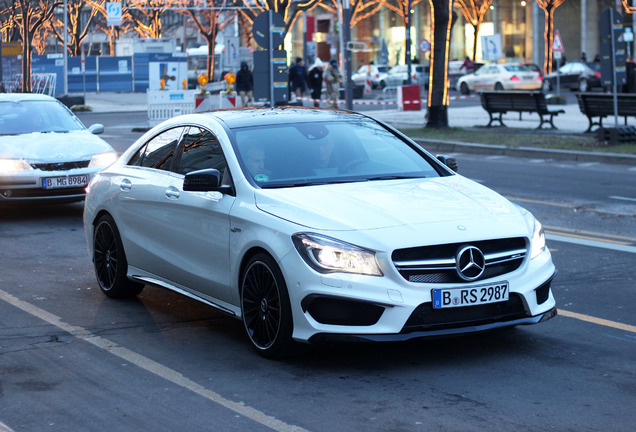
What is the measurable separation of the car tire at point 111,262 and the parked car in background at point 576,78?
4559cm

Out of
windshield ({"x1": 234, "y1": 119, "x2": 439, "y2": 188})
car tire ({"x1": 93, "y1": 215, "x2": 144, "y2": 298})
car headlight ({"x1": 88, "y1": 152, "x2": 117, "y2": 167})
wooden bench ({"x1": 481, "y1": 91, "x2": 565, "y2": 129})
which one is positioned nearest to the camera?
windshield ({"x1": 234, "y1": 119, "x2": 439, "y2": 188})

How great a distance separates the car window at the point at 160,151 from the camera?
24.8 ft

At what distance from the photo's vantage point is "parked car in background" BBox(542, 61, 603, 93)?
51531mm

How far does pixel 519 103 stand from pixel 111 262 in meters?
19.7

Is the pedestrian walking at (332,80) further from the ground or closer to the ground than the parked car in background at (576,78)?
closer to the ground

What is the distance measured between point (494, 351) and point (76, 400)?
2427 millimetres

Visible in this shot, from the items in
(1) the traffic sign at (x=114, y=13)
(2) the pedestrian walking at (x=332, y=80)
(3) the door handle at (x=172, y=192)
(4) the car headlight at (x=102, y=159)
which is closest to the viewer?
(3) the door handle at (x=172, y=192)

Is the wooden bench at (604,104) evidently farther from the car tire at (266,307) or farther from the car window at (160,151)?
the car tire at (266,307)

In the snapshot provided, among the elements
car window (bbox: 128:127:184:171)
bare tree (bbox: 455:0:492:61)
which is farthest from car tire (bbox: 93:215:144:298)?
bare tree (bbox: 455:0:492:61)

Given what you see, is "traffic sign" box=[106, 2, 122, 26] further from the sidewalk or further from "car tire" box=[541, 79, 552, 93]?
"car tire" box=[541, 79, 552, 93]

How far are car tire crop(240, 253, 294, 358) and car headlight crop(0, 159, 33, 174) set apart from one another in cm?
688

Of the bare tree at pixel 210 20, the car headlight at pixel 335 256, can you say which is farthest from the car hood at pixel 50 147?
the bare tree at pixel 210 20

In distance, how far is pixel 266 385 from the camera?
568cm

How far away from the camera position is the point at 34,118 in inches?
544
